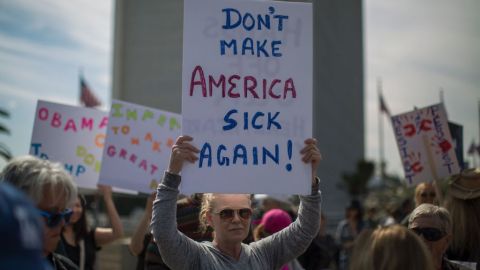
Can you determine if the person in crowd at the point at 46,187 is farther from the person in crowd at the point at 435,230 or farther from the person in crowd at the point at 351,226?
the person in crowd at the point at 351,226

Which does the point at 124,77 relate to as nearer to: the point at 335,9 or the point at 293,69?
the point at 293,69

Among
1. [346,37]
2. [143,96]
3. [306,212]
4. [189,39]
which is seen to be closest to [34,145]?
[189,39]

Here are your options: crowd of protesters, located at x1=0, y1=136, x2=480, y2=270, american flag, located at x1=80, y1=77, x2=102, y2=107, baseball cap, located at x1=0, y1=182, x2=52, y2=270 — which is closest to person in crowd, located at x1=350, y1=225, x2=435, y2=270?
crowd of protesters, located at x1=0, y1=136, x2=480, y2=270

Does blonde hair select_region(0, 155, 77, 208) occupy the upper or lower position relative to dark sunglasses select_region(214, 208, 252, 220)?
Result: upper

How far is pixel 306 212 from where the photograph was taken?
2.72m

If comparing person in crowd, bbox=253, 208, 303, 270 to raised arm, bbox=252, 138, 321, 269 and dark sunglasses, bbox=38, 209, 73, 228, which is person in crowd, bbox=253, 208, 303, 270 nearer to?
raised arm, bbox=252, 138, 321, 269

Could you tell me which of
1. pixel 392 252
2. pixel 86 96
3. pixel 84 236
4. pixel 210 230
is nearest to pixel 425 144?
pixel 210 230

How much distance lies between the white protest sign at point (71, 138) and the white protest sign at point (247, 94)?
8.02 feet

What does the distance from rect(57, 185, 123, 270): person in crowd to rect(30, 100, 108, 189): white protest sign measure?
23.9 inches

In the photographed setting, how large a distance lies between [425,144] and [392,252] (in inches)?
134

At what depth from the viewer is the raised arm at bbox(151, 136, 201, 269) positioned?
236 centimetres

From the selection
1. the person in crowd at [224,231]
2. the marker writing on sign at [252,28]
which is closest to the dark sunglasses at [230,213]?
the person in crowd at [224,231]

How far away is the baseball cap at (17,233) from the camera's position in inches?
38.8

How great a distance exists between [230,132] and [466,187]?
1784 millimetres
